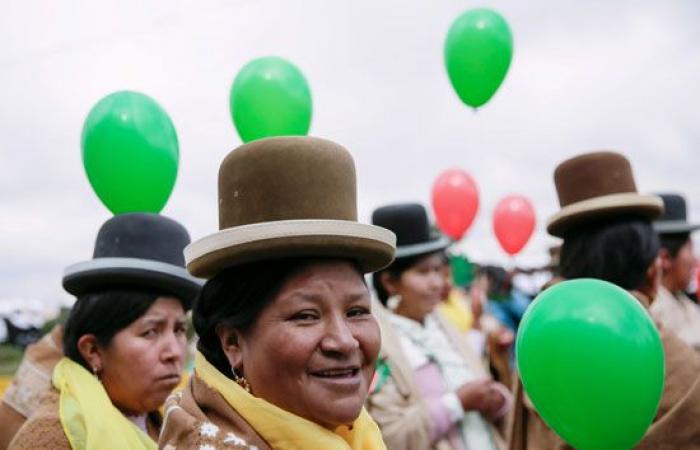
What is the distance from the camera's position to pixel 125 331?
2.69 meters

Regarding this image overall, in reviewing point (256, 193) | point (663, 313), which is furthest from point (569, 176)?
point (663, 313)

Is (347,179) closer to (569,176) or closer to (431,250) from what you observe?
(569,176)

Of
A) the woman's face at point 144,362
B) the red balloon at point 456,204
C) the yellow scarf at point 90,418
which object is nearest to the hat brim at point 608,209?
the woman's face at point 144,362

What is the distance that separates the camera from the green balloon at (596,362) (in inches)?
70.0

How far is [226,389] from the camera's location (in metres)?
1.80

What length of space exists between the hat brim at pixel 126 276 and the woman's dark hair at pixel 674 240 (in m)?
3.43

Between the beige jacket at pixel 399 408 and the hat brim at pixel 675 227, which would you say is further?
the hat brim at pixel 675 227

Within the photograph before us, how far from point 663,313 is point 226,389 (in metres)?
3.97

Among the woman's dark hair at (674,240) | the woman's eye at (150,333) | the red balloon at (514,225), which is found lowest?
the red balloon at (514,225)

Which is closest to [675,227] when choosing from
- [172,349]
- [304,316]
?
[172,349]

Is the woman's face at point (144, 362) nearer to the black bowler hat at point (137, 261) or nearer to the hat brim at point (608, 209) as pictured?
the black bowler hat at point (137, 261)

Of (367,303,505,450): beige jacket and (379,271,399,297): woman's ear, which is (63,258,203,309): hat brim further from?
(379,271,399,297): woman's ear

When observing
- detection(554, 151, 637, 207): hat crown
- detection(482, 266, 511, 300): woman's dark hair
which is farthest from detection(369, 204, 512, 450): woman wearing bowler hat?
detection(482, 266, 511, 300): woman's dark hair

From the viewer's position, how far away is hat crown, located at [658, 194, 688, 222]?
4.93 m
